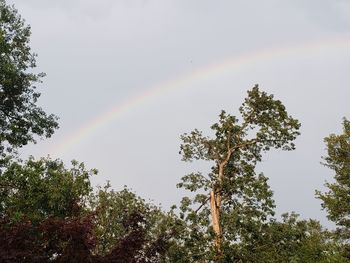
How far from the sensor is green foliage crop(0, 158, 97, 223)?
Result: 20156 mm

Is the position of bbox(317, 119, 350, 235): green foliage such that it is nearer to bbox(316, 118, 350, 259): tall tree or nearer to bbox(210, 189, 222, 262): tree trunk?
bbox(316, 118, 350, 259): tall tree

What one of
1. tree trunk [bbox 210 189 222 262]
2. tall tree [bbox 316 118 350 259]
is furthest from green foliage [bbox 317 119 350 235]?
tree trunk [bbox 210 189 222 262]

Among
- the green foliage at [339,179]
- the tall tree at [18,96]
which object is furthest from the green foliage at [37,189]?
the green foliage at [339,179]

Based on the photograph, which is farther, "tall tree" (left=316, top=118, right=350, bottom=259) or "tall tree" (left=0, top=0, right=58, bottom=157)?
"tall tree" (left=316, top=118, right=350, bottom=259)

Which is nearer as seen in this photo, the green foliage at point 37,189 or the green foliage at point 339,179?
the green foliage at point 37,189

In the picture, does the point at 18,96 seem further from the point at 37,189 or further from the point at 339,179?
the point at 339,179

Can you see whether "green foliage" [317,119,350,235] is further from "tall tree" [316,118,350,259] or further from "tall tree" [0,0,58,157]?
"tall tree" [0,0,58,157]

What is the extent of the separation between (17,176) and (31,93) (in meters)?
4.66

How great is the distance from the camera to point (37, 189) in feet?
69.4

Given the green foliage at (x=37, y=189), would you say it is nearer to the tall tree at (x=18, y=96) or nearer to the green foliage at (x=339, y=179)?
the tall tree at (x=18, y=96)

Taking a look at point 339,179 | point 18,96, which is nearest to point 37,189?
point 18,96

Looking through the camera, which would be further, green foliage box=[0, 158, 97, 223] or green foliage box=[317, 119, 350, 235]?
green foliage box=[317, 119, 350, 235]

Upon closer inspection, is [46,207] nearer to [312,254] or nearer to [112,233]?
[112,233]

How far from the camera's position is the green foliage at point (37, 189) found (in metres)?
20.2
